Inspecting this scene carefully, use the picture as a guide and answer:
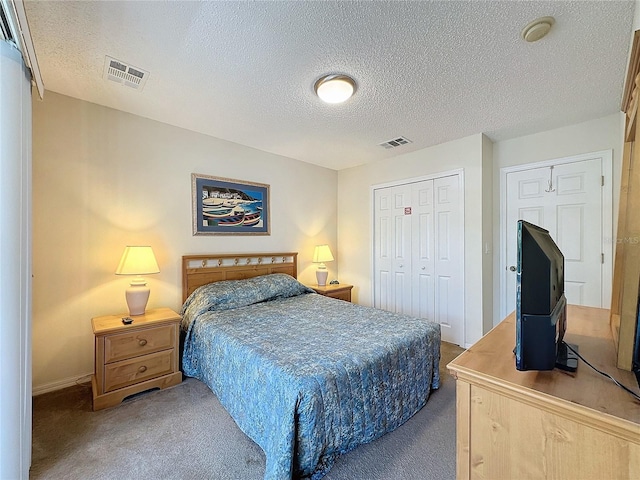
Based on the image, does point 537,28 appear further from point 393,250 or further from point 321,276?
point 321,276

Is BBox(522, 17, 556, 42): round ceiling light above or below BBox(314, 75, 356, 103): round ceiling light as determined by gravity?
above

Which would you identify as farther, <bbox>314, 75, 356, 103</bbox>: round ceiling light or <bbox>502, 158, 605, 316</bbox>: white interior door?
<bbox>502, 158, 605, 316</bbox>: white interior door

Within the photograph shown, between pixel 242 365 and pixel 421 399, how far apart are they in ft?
4.48

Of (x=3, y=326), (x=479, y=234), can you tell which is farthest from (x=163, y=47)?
(x=479, y=234)

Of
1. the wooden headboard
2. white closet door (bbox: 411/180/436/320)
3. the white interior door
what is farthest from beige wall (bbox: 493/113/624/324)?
the wooden headboard

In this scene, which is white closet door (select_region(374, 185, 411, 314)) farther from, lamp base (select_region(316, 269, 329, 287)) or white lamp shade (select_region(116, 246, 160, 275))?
white lamp shade (select_region(116, 246, 160, 275))

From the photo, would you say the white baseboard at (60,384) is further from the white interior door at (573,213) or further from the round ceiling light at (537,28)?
the white interior door at (573,213)

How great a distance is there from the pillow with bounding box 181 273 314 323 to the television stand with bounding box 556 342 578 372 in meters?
2.49

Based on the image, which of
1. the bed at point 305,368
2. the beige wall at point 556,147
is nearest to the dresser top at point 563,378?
the bed at point 305,368

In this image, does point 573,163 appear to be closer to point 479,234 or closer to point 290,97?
point 479,234

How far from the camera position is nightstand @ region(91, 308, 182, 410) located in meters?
2.09

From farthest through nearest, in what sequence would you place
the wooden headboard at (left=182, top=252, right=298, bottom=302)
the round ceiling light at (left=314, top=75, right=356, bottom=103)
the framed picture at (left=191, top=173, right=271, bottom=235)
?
the framed picture at (left=191, top=173, right=271, bottom=235)
the wooden headboard at (left=182, top=252, right=298, bottom=302)
the round ceiling light at (left=314, top=75, right=356, bottom=103)

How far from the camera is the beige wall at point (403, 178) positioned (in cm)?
318

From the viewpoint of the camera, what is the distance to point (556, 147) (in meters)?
2.99
